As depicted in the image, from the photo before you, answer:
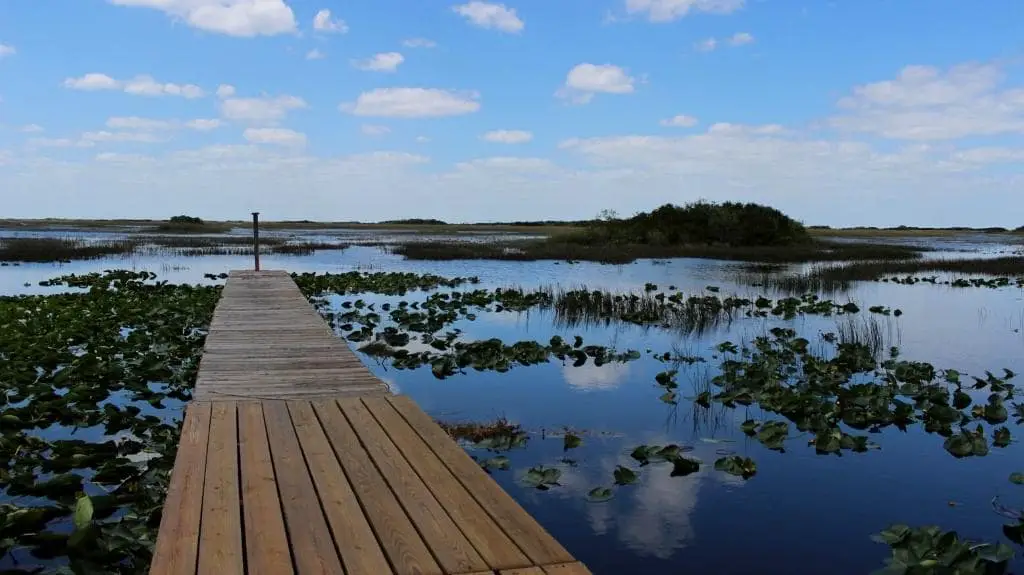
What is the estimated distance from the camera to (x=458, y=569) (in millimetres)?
3287

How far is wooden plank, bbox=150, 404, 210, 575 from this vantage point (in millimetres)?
3334

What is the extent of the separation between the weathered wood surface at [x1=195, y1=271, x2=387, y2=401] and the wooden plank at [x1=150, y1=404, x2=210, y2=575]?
55.8 inches

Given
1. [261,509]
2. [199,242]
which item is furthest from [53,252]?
[261,509]

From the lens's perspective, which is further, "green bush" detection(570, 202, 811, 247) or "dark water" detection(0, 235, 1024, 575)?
"green bush" detection(570, 202, 811, 247)

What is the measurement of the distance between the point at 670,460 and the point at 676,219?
137 ft

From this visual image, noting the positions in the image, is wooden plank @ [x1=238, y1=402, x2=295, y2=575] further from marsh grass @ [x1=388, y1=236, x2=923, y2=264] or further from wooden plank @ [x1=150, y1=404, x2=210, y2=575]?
marsh grass @ [x1=388, y1=236, x2=923, y2=264]

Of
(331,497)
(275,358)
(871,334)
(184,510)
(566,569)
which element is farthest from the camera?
(871,334)

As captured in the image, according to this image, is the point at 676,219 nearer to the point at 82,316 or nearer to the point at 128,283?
the point at 128,283

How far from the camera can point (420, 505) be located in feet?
13.2

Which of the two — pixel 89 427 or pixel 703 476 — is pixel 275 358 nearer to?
pixel 89 427

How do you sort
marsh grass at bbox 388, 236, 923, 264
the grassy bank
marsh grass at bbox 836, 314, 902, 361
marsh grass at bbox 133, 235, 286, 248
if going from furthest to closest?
marsh grass at bbox 133, 235, 286, 248
marsh grass at bbox 388, 236, 923, 264
the grassy bank
marsh grass at bbox 836, 314, 902, 361

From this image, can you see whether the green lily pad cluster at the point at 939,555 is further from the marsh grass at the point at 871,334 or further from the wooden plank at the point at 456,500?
the marsh grass at the point at 871,334

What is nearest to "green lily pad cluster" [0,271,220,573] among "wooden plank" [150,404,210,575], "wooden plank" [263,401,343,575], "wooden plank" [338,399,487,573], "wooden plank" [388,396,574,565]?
"wooden plank" [150,404,210,575]

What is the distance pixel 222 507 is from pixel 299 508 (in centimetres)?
41
